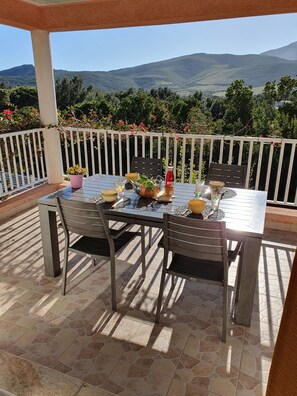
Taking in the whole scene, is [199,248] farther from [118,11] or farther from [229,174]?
[118,11]

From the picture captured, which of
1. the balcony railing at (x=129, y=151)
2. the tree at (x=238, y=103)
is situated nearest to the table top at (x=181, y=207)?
the balcony railing at (x=129, y=151)

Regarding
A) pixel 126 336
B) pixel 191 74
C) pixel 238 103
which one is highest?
pixel 191 74

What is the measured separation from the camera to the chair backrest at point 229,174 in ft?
10.2

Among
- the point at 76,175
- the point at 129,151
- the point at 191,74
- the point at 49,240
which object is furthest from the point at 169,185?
the point at 191,74

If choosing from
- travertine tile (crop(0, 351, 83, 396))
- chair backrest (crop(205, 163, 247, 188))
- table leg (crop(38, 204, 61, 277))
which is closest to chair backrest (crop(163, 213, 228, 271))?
travertine tile (crop(0, 351, 83, 396))

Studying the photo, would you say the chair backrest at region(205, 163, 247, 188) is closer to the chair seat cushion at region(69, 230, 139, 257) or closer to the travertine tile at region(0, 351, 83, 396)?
the chair seat cushion at region(69, 230, 139, 257)

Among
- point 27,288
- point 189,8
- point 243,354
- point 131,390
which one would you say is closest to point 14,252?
point 27,288

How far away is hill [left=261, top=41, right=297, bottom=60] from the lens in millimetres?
7087

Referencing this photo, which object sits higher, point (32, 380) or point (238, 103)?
point (238, 103)

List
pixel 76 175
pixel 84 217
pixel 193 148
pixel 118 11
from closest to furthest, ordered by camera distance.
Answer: pixel 84 217, pixel 76 175, pixel 118 11, pixel 193 148

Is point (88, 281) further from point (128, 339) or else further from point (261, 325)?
point (261, 325)

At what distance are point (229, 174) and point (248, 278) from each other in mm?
1371

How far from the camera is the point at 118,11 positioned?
12.8 ft

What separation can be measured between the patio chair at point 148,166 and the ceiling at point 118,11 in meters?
1.86
